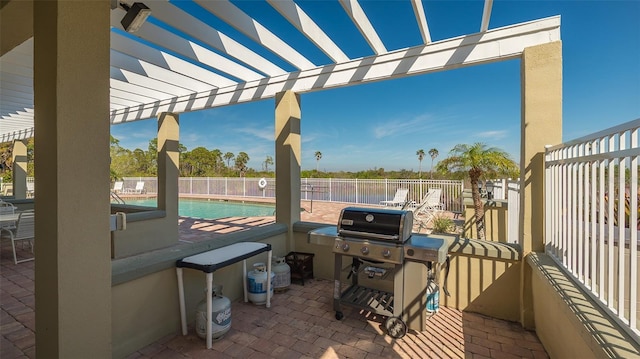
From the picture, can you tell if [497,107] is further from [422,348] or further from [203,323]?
[203,323]

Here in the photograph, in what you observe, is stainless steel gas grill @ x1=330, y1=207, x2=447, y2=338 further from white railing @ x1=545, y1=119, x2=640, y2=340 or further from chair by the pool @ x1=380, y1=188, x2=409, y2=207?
chair by the pool @ x1=380, y1=188, x2=409, y2=207

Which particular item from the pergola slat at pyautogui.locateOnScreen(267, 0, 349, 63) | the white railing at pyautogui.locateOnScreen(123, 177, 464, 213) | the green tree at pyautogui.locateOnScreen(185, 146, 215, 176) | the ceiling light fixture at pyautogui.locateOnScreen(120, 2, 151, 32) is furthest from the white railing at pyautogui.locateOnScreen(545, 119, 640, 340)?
the green tree at pyautogui.locateOnScreen(185, 146, 215, 176)

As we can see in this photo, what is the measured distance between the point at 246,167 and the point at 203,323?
96.9ft

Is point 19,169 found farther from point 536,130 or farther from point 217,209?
point 536,130

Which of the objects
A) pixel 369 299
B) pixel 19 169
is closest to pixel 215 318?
pixel 369 299

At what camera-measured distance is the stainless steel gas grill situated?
230 cm

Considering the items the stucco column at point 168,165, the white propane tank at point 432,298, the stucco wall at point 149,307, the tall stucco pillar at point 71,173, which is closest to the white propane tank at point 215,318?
the stucco wall at point 149,307

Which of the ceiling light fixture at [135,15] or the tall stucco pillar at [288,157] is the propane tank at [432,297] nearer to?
the tall stucco pillar at [288,157]

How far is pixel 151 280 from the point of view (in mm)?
2211

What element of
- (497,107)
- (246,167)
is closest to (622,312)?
(497,107)

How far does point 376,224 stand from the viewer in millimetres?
2447

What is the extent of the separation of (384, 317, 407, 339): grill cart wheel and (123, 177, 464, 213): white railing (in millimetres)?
6597

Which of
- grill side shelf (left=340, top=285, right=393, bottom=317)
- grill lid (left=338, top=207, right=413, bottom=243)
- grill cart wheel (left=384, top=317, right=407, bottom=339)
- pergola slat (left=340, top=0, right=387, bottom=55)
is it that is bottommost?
grill cart wheel (left=384, top=317, right=407, bottom=339)

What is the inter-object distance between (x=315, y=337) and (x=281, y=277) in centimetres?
103
